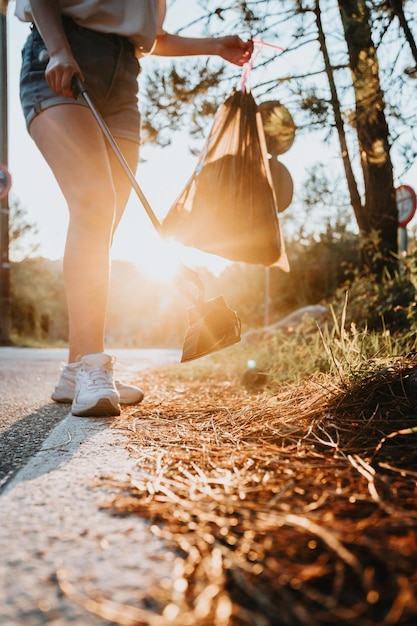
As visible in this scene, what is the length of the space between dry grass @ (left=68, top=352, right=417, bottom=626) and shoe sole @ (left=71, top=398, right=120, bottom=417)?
0.59ft

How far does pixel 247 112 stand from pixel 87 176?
3.35 feet

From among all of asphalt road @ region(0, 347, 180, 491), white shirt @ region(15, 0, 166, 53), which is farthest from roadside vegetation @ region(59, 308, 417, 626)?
white shirt @ region(15, 0, 166, 53)

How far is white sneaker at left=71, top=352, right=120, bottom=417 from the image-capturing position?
1.55 metres

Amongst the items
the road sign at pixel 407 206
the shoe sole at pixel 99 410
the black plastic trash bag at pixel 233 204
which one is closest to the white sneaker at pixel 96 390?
the shoe sole at pixel 99 410

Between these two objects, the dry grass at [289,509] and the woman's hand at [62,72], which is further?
the woman's hand at [62,72]

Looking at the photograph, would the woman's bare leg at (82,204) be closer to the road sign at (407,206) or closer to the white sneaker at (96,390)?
the white sneaker at (96,390)

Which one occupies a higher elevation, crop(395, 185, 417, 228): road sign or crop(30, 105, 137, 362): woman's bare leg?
crop(395, 185, 417, 228): road sign

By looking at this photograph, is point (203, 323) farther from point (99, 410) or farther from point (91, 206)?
point (91, 206)

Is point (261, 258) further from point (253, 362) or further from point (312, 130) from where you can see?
point (312, 130)

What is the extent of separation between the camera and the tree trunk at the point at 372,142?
293 centimetres

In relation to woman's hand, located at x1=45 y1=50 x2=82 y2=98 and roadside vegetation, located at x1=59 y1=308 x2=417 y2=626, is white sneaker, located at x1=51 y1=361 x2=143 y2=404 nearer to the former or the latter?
roadside vegetation, located at x1=59 y1=308 x2=417 y2=626

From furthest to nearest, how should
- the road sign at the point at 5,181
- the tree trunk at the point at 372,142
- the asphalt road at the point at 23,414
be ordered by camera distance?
the road sign at the point at 5,181 < the tree trunk at the point at 372,142 < the asphalt road at the point at 23,414

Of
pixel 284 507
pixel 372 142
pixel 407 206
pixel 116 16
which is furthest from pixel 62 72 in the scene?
pixel 407 206

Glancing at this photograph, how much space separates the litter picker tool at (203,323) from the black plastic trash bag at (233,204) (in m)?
0.53
